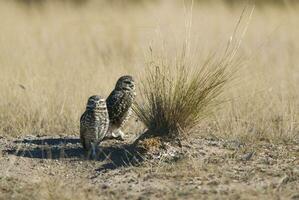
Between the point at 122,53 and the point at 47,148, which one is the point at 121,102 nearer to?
the point at 47,148

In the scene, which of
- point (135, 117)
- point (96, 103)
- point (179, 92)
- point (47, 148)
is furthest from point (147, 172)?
point (135, 117)

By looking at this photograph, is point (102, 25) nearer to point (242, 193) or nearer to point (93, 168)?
point (93, 168)

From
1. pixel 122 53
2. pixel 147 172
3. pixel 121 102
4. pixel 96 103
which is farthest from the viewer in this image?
pixel 122 53

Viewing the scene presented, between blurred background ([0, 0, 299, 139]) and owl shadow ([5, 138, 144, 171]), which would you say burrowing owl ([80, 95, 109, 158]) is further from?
blurred background ([0, 0, 299, 139])

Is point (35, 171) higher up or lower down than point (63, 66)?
lower down

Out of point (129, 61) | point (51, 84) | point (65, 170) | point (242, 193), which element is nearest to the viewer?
point (242, 193)

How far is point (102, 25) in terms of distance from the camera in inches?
592

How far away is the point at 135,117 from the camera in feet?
26.6

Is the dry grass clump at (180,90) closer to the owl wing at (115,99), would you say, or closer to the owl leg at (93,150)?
the owl wing at (115,99)

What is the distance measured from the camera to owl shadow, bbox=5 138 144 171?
6723 millimetres

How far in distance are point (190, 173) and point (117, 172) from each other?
0.69 meters

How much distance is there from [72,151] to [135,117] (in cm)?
120

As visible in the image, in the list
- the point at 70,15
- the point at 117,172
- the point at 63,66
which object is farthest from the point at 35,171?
the point at 70,15

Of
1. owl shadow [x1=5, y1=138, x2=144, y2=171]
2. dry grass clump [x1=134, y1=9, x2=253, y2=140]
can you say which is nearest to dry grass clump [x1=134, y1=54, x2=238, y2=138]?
dry grass clump [x1=134, y1=9, x2=253, y2=140]
